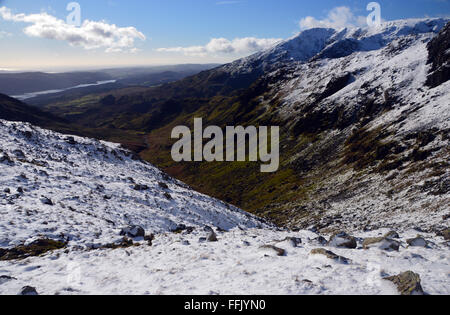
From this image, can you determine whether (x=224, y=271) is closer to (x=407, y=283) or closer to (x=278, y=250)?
(x=278, y=250)

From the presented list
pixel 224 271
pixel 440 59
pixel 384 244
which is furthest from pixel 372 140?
pixel 224 271

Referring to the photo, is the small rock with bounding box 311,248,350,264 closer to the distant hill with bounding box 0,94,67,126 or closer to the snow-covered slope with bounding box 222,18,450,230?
the snow-covered slope with bounding box 222,18,450,230

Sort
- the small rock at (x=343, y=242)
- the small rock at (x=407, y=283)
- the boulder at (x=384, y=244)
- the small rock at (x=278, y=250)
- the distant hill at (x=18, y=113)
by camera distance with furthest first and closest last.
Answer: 1. the distant hill at (x=18, y=113)
2. the small rock at (x=343, y=242)
3. the boulder at (x=384, y=244)
4. the small rock at (x=278, y=250)
5. the small rock at (x=407, y=283)

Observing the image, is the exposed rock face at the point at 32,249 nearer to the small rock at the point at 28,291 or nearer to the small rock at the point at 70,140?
the small rock at the point at 28,291

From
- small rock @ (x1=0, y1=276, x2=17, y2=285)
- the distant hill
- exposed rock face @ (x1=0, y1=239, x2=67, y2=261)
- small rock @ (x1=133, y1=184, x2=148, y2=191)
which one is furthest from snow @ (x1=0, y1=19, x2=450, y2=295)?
the distant hill

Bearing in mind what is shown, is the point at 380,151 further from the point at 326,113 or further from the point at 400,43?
the point at 400,43

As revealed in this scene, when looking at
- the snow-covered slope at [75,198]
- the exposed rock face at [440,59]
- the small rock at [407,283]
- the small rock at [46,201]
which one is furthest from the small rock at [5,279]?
the exposed rock face at [440,59]
